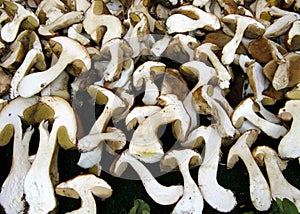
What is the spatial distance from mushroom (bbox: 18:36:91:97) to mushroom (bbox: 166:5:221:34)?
22 cm

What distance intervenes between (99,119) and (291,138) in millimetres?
391

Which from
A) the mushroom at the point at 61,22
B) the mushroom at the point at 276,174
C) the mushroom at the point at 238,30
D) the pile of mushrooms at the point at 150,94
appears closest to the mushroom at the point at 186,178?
the pile of mushrooms at the point at 150,94

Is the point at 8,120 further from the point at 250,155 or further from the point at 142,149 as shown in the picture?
the point at 250,155

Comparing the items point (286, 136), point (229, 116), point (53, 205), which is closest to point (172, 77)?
point (229, 116)

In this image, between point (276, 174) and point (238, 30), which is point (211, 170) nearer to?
point (276, 174)

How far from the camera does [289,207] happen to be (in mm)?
778

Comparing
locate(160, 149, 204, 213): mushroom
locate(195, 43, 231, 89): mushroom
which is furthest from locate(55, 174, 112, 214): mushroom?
locate(195, 43, 231, 89): mushroom

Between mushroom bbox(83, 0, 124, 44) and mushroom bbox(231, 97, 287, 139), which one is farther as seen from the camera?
mushroom bbox(83, 0, 124, 44)

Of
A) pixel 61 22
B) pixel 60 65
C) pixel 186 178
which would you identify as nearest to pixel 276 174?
pixel 186 178

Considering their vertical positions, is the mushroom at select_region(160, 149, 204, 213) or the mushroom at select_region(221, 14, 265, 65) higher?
the mushroom at select_region(221, 14, 265, 65)

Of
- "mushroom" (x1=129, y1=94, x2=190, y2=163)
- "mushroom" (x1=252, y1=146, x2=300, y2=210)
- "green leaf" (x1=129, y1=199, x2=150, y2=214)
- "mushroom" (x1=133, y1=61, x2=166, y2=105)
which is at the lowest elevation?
"mushroom" (x1=252, y1=146, x2=300, y2=210)

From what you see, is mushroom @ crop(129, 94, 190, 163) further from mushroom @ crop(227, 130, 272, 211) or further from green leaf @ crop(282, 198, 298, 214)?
green leaf @ crop(282, 198, 298, 214)

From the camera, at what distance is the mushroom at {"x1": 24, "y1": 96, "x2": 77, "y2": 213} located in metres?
0.84

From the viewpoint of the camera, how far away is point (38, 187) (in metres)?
0.85
